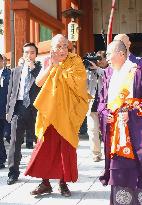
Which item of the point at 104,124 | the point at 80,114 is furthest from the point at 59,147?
the point at 104,124

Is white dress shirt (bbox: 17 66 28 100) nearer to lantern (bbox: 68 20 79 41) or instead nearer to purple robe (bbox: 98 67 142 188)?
purple robe (bbox: 98 67 142 188)

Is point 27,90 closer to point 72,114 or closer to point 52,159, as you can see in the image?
point 72,114

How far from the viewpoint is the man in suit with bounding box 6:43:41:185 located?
5.21 metres

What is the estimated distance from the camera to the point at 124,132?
3877 mm

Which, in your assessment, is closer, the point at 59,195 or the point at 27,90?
the point at 59,195

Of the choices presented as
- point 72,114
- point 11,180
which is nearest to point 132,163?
point 72,114

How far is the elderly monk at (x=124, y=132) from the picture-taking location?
12.6 feet

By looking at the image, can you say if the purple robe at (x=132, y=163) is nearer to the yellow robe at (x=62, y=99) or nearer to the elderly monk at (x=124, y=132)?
the elderly monk at (x=124, y=132)

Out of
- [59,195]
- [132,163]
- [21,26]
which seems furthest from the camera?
[21,26]

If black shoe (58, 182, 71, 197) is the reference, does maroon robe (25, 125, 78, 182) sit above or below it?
above

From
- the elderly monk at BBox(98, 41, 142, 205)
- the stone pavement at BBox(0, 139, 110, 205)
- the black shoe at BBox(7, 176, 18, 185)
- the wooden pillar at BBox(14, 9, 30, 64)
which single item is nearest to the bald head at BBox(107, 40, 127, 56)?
the elderly monk at BBox(98, 41, 142, 205)

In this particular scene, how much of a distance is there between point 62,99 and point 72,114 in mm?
193

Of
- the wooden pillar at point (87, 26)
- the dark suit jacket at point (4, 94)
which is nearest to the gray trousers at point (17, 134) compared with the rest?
the dark suit jacket at point (4, 94)

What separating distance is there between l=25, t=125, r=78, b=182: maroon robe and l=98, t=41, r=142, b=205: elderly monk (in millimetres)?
683
